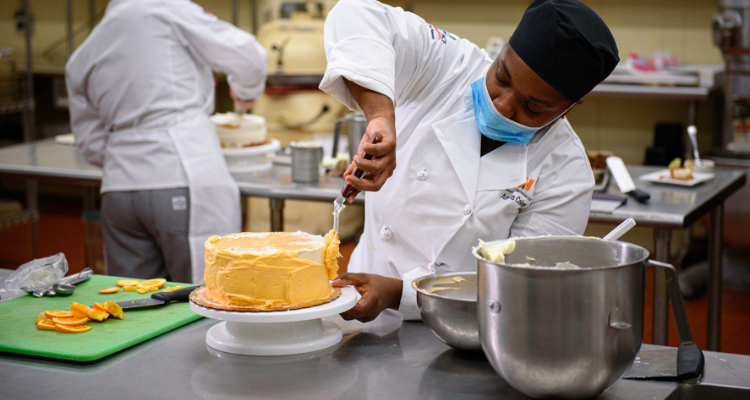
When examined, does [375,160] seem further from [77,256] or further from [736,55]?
[77,256]

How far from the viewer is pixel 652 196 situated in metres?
2.50

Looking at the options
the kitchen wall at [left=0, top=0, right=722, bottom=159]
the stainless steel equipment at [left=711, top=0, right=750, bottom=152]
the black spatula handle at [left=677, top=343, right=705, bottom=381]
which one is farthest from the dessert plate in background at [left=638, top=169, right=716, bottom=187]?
the kitchen wall at [left=0, top=0, right=722, bottom=159]

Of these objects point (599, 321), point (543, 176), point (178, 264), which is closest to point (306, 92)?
point (178, 264)

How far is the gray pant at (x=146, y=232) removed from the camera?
2.48 metres

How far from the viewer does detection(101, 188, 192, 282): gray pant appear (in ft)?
8.13

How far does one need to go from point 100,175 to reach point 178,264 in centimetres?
56

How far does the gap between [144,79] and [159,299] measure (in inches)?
49.0

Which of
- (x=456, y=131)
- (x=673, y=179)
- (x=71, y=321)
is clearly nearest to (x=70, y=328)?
(x=71, y=321)

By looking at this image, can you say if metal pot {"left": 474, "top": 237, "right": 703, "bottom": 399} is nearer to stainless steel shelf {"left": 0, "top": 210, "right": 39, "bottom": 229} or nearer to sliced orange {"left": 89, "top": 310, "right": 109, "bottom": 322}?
sliced orange {"left": 89, "top": 310, "right": 109, "bottom": 322}

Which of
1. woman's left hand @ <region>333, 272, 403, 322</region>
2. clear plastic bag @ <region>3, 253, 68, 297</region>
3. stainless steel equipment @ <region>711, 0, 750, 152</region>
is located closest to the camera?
woman's left hand @ <region>333, 272, 403, 322</region>

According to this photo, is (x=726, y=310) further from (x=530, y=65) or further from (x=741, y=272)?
(x=530, y=65)

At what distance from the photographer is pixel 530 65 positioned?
1231mm

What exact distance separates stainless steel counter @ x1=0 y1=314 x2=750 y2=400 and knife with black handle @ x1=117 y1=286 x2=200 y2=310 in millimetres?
151

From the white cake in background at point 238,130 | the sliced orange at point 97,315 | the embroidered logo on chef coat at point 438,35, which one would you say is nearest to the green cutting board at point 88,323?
the sliced orange at point 97,315
